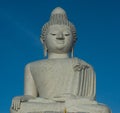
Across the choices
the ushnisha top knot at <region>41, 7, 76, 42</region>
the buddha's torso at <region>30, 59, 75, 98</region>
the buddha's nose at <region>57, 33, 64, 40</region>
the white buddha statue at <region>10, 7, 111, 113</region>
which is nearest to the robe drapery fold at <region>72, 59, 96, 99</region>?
the white buddha statue at <region>10, 7, 111, 113</region>

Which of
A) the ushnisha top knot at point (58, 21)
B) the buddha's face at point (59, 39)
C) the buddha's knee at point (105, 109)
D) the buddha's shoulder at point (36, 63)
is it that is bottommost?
the buddha's knee at point (105, 109)

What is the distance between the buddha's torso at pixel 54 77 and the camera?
1234cm

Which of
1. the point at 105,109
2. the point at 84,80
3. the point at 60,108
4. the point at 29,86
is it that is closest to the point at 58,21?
the point at 84,80

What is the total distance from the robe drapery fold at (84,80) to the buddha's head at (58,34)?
26.1 inches

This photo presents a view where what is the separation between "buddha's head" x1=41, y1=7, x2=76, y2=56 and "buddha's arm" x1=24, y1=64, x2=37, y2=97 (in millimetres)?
864

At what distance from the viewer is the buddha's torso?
12.3 meters

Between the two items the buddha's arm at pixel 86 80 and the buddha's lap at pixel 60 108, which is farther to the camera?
the buddha's arm at pixel 86 80

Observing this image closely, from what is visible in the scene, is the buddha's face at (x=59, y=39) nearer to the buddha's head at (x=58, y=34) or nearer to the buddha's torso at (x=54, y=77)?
the buddha's head at (x=58, y=34)

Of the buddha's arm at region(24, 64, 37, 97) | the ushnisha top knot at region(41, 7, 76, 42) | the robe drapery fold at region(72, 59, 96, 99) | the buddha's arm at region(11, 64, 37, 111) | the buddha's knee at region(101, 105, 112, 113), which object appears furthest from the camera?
the ushnisha top knot at region(41, 7, 76, 42)

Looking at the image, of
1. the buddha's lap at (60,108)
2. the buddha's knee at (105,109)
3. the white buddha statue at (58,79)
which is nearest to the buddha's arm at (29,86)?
the white buddha statue at (58,79)

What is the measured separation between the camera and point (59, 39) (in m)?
13.0

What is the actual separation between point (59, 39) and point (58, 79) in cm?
125

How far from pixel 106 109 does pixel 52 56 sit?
8.84 ft

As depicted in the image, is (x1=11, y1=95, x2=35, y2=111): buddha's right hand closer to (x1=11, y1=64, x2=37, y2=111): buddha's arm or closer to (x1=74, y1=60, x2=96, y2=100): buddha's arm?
(x1=11, y1=64, x2=37, y2=111): buddha's arm
